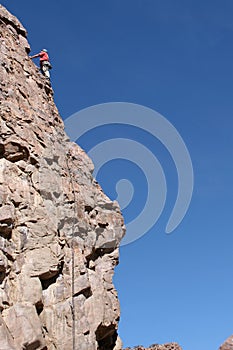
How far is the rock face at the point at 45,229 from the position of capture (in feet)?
72.1

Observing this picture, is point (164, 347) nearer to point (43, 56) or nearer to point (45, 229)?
point (45, 229)

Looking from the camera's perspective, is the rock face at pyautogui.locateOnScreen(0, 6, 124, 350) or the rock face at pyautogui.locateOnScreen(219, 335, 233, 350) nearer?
the rock face at pyautogui.locateOnScreen(219, 335, 233, 350)

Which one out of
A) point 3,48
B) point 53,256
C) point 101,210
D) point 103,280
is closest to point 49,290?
point 53,256

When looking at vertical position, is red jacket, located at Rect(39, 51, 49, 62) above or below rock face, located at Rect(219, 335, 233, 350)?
above

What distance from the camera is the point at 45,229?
942 inches

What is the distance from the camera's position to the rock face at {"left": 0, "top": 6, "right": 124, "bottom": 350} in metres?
22.0

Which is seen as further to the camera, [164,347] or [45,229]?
[164,347]

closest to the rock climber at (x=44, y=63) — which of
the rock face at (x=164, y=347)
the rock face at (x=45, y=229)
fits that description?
the rock face at (x=45, y=229)

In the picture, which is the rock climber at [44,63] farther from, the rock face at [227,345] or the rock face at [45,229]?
the rock face at [227,345]

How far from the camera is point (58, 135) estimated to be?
95.6 feet

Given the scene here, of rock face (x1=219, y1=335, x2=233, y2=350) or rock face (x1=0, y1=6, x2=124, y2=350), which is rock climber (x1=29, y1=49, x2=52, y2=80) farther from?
rock face (x1=219, y1=335, x2=233, y2=350)

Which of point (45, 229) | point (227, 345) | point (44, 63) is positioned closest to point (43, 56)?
point (44, 63)

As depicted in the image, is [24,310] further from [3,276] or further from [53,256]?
[53,256]

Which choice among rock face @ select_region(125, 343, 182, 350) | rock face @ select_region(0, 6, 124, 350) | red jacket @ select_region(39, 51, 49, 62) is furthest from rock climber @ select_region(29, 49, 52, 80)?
rock face @ select_region(125, 343, 182, 350)
